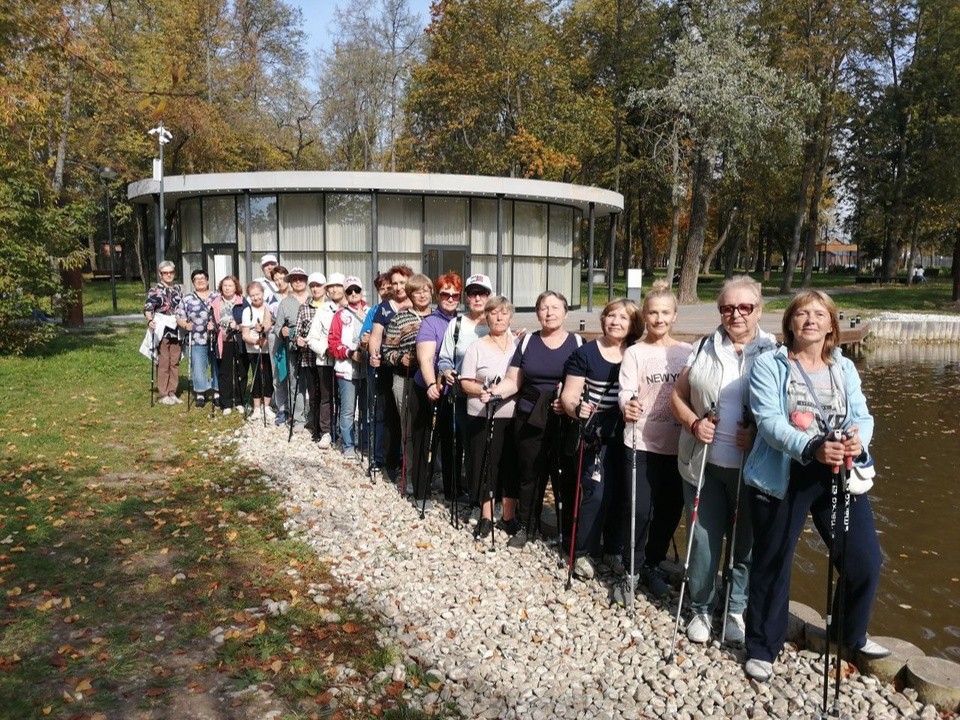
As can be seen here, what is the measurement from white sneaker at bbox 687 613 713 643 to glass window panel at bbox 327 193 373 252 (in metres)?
19.9

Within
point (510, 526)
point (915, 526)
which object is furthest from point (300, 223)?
point (915, 526)

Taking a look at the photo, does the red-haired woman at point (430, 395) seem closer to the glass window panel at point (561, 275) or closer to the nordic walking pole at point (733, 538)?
the nordic walking pole at point (733, 538)

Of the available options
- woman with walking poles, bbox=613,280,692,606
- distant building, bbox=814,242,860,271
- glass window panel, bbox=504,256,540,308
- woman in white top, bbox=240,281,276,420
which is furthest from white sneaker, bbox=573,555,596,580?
distant building, bbox=814,242,860,271

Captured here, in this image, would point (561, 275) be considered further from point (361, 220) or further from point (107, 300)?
point (107, 300)

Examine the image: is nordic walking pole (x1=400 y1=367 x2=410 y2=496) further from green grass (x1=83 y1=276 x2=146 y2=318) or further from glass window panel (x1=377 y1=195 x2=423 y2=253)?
green grass (x1=83 y1=276 x2=146 y2=318)

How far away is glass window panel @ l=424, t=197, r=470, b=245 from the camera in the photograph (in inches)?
917

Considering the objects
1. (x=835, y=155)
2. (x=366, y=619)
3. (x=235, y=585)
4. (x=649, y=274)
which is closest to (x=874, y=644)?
(x=366, y=619)

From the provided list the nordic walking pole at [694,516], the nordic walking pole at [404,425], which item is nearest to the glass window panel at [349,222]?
the nordic walking pole at [404,425]

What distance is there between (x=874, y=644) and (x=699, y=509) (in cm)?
105

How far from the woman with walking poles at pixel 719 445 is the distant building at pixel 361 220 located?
1872cm

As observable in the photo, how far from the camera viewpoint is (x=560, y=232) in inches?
1002

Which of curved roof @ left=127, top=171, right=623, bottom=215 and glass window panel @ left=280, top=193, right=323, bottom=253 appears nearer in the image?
curved roof @ left=127, top=171, right=623, bottom=215

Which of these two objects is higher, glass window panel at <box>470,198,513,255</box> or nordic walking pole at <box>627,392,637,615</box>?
glass window panel at <box>470,198,513,255</box>

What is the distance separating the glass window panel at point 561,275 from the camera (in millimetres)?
25328
